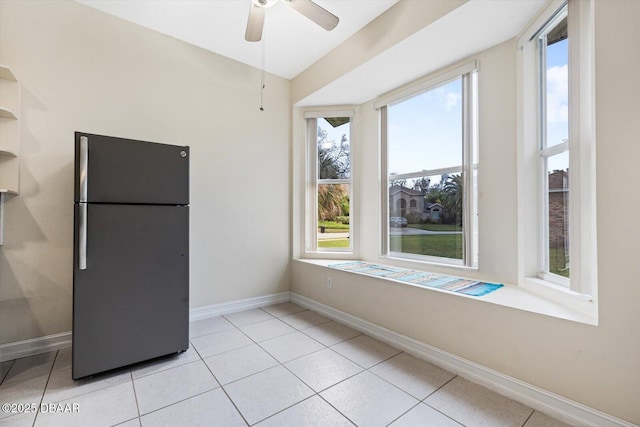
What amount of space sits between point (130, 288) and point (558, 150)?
126 inches

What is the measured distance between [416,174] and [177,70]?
9.14ft

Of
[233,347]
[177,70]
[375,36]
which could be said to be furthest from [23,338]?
A: [375,36]

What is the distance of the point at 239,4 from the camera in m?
2.41

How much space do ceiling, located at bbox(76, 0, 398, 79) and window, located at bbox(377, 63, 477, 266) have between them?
95 cm

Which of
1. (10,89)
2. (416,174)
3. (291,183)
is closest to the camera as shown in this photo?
(10,89)

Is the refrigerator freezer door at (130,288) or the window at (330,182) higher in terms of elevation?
the window at (330,182)

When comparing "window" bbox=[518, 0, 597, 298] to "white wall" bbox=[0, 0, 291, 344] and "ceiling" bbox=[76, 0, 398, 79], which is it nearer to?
Answer: "ceiling" bbox=[76, 0, 398, 79]

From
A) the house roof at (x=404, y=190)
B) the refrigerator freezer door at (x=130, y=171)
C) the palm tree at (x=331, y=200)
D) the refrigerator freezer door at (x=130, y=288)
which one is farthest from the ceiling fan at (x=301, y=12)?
the palm tree at (x=331, y=200)

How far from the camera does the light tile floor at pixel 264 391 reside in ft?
5.14

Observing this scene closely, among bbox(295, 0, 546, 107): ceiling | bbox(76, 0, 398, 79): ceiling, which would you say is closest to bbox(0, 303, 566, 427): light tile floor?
bbox(295, 0, 546, 107): ceiling

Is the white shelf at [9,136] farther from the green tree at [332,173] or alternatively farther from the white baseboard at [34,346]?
the green tree at [332,173]

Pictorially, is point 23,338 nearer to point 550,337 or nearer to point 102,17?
point 102,17

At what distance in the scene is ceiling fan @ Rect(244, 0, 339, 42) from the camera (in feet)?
6.49

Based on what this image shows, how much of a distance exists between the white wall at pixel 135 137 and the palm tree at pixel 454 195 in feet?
6.49
